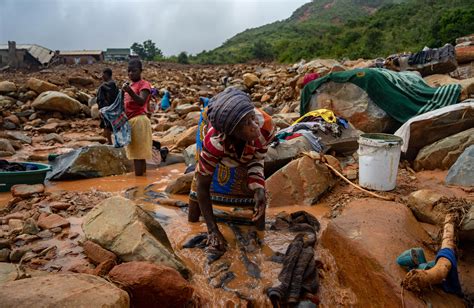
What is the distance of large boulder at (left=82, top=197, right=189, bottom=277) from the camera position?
250cm

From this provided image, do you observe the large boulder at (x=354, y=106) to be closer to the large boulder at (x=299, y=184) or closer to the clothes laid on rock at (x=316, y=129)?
the clothes laid on rock at (x=316, y=129)

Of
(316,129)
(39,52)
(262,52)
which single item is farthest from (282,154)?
(262,52)

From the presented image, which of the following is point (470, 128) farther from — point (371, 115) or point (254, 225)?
point (254, 225)

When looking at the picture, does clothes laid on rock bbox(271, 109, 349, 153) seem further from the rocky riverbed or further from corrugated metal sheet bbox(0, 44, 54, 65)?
corrugated metal sheet bbox(0, 44, 54, 65)

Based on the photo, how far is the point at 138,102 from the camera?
495 cm

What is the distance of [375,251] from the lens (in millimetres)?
2490

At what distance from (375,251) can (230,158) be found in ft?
4.03

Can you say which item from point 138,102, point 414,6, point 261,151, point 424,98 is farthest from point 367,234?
point 414,6

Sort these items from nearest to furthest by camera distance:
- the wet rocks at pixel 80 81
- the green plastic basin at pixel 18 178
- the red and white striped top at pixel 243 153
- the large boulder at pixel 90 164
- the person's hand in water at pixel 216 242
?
the red and white striped top at pixel 243 153 < the person's hand in water at pixel 216 242 < the green plastic basin at pixel 18 178 < the large boulder at pixel 90 164 < the wet rocks at pixel 80 81

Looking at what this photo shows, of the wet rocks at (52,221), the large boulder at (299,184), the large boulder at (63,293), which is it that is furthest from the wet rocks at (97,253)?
the large boulder at (299,184)

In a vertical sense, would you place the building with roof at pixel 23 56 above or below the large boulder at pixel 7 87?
above

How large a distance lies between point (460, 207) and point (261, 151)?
4.82ft

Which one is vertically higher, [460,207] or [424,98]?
[424,98]

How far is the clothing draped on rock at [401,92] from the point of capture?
18.0ft
